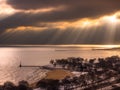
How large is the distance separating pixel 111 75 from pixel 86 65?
4410 centimetres

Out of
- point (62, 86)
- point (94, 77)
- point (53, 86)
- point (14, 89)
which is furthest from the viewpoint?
point (94, 77)

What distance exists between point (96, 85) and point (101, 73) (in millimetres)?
31589

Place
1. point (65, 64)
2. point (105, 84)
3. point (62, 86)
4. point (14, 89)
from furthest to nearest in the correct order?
point (65, 64) < point (105, 84) < point (62, 86) < point (14, 89)

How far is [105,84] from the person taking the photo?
112375 mm

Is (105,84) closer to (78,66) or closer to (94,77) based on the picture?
(94,77)

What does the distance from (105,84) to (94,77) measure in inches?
398

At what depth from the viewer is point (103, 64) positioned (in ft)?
591

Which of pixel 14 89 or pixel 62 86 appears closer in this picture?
pixel 14 89

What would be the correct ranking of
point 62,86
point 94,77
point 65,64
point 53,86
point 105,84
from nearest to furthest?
point 53,86 < point 62,86 < point 105,84 < point 94,77 < point 65,64

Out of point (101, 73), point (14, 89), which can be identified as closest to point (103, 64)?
point (101, 73)

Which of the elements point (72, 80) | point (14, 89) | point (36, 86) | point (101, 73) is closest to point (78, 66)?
point (101, 73)

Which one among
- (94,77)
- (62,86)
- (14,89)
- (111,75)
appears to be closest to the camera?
(14,89)

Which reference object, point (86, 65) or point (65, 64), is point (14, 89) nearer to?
point (86, 65)

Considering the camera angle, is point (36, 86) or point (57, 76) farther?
point (57, 76)
